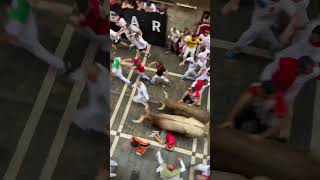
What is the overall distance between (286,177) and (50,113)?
0.61 meters

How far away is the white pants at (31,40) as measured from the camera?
1239 millimetres

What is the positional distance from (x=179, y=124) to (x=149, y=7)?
0.78 metres

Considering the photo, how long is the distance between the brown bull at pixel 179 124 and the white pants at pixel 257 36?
123cm

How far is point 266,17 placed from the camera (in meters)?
1.19

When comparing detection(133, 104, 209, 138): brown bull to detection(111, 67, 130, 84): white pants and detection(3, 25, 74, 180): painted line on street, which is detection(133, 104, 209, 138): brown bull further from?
detection(3, 25, 74, 180): painted line on street

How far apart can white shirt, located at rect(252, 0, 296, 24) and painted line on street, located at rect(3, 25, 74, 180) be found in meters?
0.41

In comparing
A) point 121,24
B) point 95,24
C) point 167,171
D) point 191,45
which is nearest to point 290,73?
point 95,24

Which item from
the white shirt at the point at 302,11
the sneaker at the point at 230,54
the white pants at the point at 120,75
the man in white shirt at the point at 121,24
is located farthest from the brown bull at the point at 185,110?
the white shirt at the point at 302,11

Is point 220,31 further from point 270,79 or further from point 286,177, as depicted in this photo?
point 286,177

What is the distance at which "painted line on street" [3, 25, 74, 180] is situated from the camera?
4.13 feet

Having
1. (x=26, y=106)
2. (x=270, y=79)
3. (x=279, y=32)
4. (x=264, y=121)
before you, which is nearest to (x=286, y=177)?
(x=264, y=121)

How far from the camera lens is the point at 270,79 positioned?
4.11 ft

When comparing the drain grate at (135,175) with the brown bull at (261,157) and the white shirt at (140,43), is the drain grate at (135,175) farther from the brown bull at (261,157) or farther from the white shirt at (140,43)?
the brown bull at (261,157)

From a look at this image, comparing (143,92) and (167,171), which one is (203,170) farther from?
(143,92)
